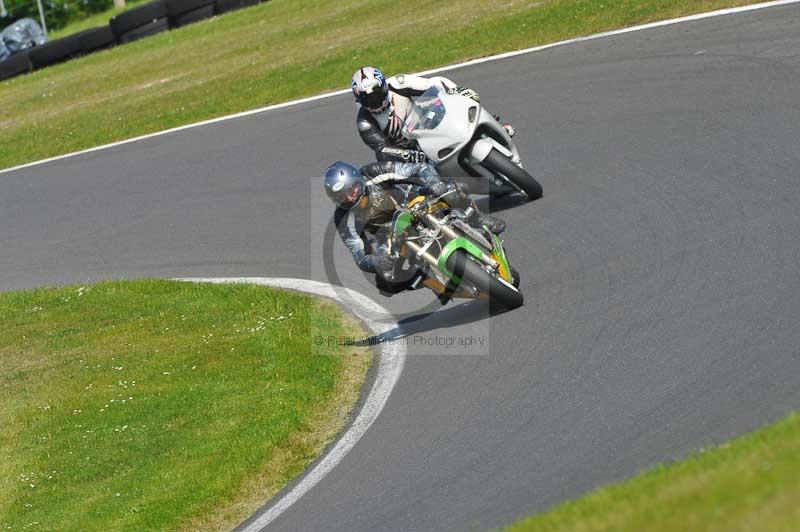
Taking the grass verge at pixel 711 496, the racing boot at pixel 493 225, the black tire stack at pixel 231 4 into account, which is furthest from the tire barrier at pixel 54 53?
the grass verge at pixel 711 496

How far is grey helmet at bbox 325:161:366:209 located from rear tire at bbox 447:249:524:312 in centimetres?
84

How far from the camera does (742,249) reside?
894 centimetres

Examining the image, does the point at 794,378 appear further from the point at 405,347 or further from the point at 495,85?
the point at 495,85

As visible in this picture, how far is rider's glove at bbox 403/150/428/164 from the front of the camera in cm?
1133

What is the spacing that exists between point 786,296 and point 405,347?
2955 mm

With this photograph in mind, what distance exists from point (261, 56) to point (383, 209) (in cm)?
1465

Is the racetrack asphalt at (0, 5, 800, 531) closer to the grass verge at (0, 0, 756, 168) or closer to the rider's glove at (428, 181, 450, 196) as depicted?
the rider's glove at (428, 181, 450, 196)

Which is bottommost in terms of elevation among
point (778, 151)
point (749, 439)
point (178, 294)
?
point (178, 294)

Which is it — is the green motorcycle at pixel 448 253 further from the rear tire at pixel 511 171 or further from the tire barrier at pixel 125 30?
the tire barrier at pixel 125 30

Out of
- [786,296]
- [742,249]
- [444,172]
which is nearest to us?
[786,296]

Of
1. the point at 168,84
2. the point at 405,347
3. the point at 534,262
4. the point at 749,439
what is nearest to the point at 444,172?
the point at 534,262

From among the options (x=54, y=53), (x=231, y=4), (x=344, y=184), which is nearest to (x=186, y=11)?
(x=231, y=4)

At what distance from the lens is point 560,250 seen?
1036 centimetres

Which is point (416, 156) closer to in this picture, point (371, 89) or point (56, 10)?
point (371, 89)
